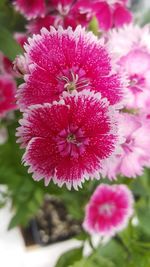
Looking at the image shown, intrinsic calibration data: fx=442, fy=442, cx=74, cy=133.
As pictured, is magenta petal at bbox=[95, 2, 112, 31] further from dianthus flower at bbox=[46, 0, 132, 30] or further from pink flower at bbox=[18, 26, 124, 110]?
pink flower at bbox=[18, 26, 124, 110]

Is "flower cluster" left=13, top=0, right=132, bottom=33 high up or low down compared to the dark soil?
up

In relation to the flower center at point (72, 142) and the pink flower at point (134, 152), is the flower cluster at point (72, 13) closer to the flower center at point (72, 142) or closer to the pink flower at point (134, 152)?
the pink flower at point (134, 152)

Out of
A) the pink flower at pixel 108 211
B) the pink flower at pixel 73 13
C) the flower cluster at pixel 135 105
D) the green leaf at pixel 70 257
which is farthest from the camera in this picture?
the green leaf at pixel 70 257

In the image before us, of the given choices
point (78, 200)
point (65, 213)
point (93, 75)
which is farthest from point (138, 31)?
point (65, 213)

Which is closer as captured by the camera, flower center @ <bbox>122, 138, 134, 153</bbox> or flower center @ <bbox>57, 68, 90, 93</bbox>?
flower center @ <bbox>57, 68, 90, 93</bbox>

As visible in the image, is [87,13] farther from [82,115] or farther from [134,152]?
[82,115]

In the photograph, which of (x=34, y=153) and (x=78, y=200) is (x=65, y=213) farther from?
(x=34, y=153)

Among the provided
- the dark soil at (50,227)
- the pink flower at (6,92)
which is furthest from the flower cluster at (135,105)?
the dark soil at (50,227)

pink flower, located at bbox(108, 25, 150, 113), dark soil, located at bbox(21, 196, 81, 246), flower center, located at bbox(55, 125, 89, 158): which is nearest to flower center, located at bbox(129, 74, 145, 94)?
pink flower, located at bbox(108, 25, 150, 113)
